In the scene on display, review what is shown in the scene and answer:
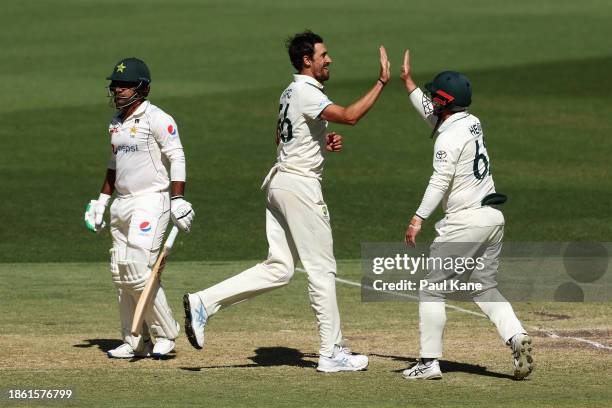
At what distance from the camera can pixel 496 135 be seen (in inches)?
1169

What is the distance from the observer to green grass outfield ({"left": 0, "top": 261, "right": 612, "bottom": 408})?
9.73 metres

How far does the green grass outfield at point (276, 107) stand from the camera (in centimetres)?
2086

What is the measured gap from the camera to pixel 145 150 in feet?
37.2

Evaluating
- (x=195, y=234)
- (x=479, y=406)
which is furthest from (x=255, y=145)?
(x=479, y=406)

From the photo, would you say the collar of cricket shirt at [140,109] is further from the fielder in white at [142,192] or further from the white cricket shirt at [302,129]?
the white cricket shirt at [302,129]

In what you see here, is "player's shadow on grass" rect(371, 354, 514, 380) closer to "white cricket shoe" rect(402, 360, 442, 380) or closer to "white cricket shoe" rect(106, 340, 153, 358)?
"white cricket shoe" rect(402, 360, 442, 380)

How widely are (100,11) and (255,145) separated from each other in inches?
945

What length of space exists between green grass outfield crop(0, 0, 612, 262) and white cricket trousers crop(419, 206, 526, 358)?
7.75 metres

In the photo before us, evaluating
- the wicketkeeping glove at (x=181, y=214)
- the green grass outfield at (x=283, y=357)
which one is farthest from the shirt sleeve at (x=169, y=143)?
the green grass outfield at (x=283, y=357)

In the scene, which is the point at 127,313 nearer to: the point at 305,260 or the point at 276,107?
the point at 305,260

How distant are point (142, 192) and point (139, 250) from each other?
50 cm

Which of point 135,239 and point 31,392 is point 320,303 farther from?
point 31,392

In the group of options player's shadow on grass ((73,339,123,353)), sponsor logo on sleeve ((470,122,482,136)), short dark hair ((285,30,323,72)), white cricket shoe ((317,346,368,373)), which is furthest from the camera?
player's shadow on grass ((73,339,123,353))

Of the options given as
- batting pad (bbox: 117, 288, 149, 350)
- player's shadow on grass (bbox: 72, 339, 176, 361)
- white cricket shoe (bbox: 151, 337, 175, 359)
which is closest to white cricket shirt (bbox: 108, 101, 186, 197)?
batting pad (bbox: 117, 288, 149, 350)
